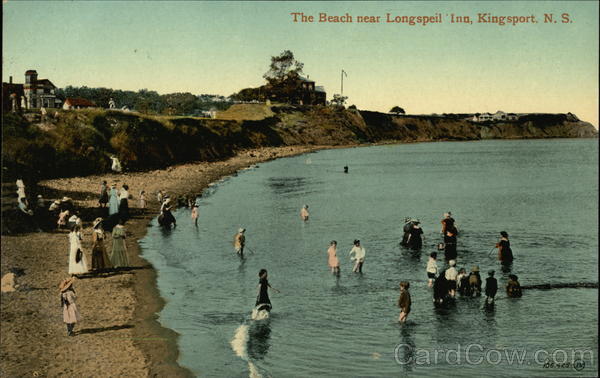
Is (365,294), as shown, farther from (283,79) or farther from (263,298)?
(283,79)

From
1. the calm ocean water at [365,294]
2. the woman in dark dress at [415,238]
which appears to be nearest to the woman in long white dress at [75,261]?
the calm ocean water at [365,294]

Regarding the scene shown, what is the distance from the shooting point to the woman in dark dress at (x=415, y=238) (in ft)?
105

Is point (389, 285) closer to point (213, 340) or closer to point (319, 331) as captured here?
point (319, 331)

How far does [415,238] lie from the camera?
3288 centimetres

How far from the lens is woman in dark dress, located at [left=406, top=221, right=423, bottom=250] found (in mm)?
32112

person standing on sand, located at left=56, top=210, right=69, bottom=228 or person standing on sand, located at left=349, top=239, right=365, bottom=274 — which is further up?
person standing on sand, located at left=56, top=210, right=69, bottom=228

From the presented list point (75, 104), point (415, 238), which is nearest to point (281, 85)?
point (75, 104)

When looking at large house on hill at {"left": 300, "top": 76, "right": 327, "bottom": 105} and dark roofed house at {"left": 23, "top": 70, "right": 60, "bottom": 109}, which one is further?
large house on hill at {"left": 300, "top": 76, "right": 327, "bottom": 105}

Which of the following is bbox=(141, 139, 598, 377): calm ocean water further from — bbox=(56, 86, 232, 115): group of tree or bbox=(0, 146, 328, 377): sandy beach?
bbox=(56, 86, 232, 115): group of tree

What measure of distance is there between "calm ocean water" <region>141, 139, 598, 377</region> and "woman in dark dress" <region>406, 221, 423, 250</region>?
26.6 inches

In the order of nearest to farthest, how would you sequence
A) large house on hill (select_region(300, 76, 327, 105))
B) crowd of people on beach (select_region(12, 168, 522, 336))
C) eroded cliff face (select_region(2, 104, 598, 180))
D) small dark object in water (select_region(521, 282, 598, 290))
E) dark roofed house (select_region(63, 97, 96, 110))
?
crowd of people on beach (select_region(12, 168, 522, 336)), small dark object in water (select_region(521, 282, 598, 290)), eroded cliff face (select_region(2, 104, 598, 180)), dark roofed house (select_region(63, 97, 96, 110)), large house on hill (select_region(300, 76, 327, 105))

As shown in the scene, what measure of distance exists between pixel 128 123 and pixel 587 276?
59501mm

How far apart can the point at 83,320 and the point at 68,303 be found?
207 centimetres

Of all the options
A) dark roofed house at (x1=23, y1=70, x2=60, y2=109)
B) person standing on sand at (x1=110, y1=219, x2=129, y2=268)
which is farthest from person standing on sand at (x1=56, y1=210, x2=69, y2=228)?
dark roofed house at (x1=23, y1=70, x2=60, y2=109)
